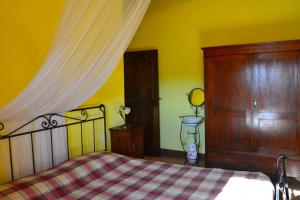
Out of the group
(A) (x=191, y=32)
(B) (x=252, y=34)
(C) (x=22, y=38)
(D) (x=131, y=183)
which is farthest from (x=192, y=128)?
(C) (x=22, y=38)

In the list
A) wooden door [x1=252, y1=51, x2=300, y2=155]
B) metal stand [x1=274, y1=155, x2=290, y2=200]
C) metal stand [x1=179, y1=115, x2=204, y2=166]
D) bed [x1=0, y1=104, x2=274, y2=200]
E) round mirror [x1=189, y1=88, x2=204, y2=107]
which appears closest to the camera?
metal stand [x1=274, y1=155, x2=290, y2=200]

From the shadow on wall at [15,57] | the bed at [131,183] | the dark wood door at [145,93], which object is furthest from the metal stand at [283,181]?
the dark wood door at [145,93]

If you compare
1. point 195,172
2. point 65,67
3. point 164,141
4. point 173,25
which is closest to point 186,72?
point 173,25

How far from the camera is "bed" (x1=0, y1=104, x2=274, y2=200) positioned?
6.36ft

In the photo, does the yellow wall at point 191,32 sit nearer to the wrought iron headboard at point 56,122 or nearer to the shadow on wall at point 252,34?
the shadow on wall at point 252,34

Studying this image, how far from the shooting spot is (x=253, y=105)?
3609 mm

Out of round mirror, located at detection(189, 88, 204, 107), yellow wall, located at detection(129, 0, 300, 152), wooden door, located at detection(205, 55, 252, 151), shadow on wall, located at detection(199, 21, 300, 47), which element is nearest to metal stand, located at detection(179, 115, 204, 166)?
yellow wall, located at detection(129, 0, 300, 152)

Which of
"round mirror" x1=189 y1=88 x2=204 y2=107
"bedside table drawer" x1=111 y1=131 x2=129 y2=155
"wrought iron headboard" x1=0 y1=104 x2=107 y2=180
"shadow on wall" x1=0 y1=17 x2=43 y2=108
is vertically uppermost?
"shadow on wall" x1=0 y1=17 x2=43 y2=108

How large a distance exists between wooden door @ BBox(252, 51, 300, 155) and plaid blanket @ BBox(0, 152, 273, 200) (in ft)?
4.76

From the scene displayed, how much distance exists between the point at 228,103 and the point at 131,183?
2.05 meters

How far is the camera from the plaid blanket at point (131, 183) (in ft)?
6.36

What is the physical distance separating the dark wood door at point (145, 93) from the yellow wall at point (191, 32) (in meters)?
0.13

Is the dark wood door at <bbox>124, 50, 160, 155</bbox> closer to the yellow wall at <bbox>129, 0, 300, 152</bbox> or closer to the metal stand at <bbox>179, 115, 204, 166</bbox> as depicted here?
the yellow wall at <bbox>129, 0, 300, 152</bbox>

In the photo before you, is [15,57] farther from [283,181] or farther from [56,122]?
[283,181]
